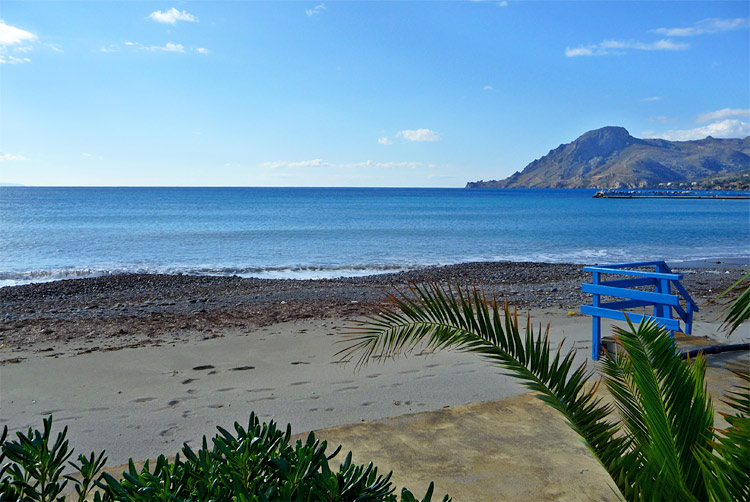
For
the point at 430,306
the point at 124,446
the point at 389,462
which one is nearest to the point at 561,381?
the point at 430,306

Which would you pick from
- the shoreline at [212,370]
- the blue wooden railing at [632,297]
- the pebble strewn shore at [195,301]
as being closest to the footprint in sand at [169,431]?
the shoreline at [212,370]

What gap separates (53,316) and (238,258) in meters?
15.1

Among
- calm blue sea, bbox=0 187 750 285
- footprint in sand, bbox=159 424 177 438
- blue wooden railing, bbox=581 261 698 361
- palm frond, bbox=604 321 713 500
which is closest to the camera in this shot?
palm frond, bbox=604 321 713 500

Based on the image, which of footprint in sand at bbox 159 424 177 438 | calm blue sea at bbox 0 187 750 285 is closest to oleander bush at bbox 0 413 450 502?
footprint in sand at bbox 159 424 177 438

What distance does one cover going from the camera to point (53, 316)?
11.1 m

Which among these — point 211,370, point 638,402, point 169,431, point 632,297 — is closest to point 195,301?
point 211,370

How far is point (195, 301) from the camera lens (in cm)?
1294

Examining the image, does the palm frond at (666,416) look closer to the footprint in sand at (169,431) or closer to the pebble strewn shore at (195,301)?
the pebble strewn shore at (195,301)

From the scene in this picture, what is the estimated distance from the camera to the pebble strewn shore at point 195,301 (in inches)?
359

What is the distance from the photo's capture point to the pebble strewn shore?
9.12 m

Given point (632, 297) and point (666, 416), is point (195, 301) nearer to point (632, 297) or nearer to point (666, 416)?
point (632, 297)

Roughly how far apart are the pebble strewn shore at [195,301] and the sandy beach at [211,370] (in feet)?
0.18

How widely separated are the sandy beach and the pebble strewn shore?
0.18 ft

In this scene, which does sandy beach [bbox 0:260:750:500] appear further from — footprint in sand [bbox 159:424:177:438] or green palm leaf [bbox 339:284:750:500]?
green palm leaf [bbox 339:284:750:500]
